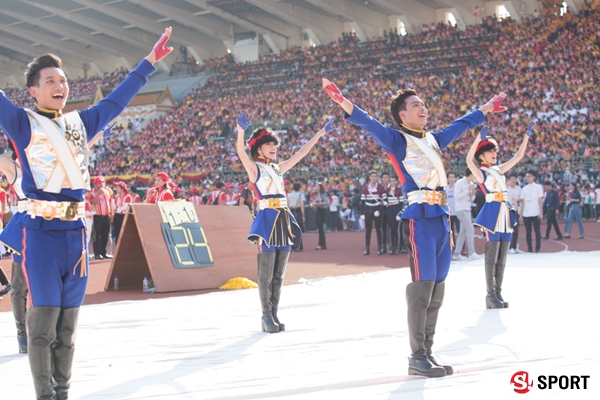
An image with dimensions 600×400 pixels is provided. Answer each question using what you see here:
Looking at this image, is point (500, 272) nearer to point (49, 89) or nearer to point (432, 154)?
point (432, 154)

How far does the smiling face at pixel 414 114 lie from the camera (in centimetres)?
497

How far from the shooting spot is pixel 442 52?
116 ft

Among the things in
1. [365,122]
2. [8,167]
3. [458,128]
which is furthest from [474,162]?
[8,167]

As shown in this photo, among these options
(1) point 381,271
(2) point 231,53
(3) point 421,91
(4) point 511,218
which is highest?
(2) point 231,53

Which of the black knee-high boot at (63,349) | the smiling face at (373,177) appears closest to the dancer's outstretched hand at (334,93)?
the black knee-high boot at (63,349)

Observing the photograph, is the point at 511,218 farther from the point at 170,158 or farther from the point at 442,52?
the point at 170,158

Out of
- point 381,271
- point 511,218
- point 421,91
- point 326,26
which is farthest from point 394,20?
point 511,218

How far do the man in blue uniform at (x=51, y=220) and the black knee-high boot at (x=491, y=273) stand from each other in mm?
4943

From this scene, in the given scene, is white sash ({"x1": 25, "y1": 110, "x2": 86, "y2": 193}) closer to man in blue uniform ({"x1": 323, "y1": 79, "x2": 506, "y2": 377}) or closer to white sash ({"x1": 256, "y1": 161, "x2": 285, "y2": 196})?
man in blue uniform ({"x1": 323, "y1": 79, "x2": 506, "y2": 377})

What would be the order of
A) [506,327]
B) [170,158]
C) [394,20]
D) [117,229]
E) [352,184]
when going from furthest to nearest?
[394,20] → [170,158] → [352,184] → [117,229] → [506,327]

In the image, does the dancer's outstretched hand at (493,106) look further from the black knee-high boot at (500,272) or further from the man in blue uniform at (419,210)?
the black knee-high boot at (500,272)

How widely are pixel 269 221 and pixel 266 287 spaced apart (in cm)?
63

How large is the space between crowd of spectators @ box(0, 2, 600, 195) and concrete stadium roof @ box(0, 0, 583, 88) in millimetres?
1370

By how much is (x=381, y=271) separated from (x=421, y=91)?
22638mm
